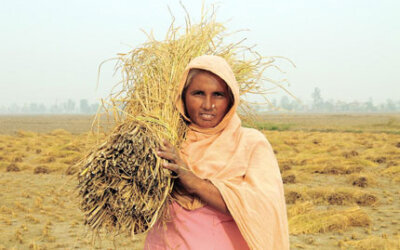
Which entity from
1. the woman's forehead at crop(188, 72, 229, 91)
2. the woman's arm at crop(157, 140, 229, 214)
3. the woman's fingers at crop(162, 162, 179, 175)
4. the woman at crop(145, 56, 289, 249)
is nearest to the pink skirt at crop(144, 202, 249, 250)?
the woman at crop(145, 56, 289, 249)

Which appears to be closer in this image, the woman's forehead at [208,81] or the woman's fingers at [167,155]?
the woman's fingers at [167,155]

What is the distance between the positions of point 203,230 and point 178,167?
336mm

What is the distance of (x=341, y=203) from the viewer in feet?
22.6

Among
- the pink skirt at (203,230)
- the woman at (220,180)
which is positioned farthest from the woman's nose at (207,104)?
the pink skirt at (203,230)

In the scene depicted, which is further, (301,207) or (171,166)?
(301,207)

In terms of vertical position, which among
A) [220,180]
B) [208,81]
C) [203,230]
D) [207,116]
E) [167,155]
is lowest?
[203,230]

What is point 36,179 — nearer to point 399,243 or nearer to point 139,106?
point 399,243

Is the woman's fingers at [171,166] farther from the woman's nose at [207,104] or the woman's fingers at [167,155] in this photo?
the woman's nose at [207,104]

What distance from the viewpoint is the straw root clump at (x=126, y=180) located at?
1466mm

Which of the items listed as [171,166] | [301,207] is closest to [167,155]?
[171,166]

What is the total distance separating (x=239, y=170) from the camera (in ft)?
5.42

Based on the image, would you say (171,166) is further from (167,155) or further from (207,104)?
(207,104)

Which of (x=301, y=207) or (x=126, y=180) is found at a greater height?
(x=126, y=180)

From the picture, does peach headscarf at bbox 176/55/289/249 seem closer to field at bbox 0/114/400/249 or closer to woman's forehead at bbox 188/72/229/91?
woman's forehead at bbox 188/72/229/91
